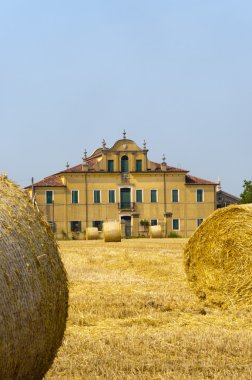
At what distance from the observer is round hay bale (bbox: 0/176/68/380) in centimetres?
519

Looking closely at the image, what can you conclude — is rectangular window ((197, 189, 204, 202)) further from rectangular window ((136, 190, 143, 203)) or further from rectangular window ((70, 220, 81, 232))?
rectangular window ((70, 220, 81, 232))

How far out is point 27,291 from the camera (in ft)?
17.8

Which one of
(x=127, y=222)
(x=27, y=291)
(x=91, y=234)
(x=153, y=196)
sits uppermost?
(x=153, y=196)

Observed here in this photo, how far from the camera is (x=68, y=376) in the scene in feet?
20.7

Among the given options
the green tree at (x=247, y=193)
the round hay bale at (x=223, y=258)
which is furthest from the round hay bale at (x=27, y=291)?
the green tree at (x=247, y=193)

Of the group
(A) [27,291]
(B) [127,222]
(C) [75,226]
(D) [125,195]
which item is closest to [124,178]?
(D) [125,195]

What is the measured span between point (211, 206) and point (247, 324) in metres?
57.9

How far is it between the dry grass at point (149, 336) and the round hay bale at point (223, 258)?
364mm

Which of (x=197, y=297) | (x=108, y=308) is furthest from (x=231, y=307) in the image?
(x=108, y=308)

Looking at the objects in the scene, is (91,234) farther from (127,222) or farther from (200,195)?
(200,195)

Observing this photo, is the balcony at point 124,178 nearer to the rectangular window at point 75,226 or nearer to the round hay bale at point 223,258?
the rectangular window at point 75,226

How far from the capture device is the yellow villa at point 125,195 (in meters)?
64.1

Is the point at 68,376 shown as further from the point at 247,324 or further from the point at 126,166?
the point at 126,166

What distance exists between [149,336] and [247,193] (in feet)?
178
